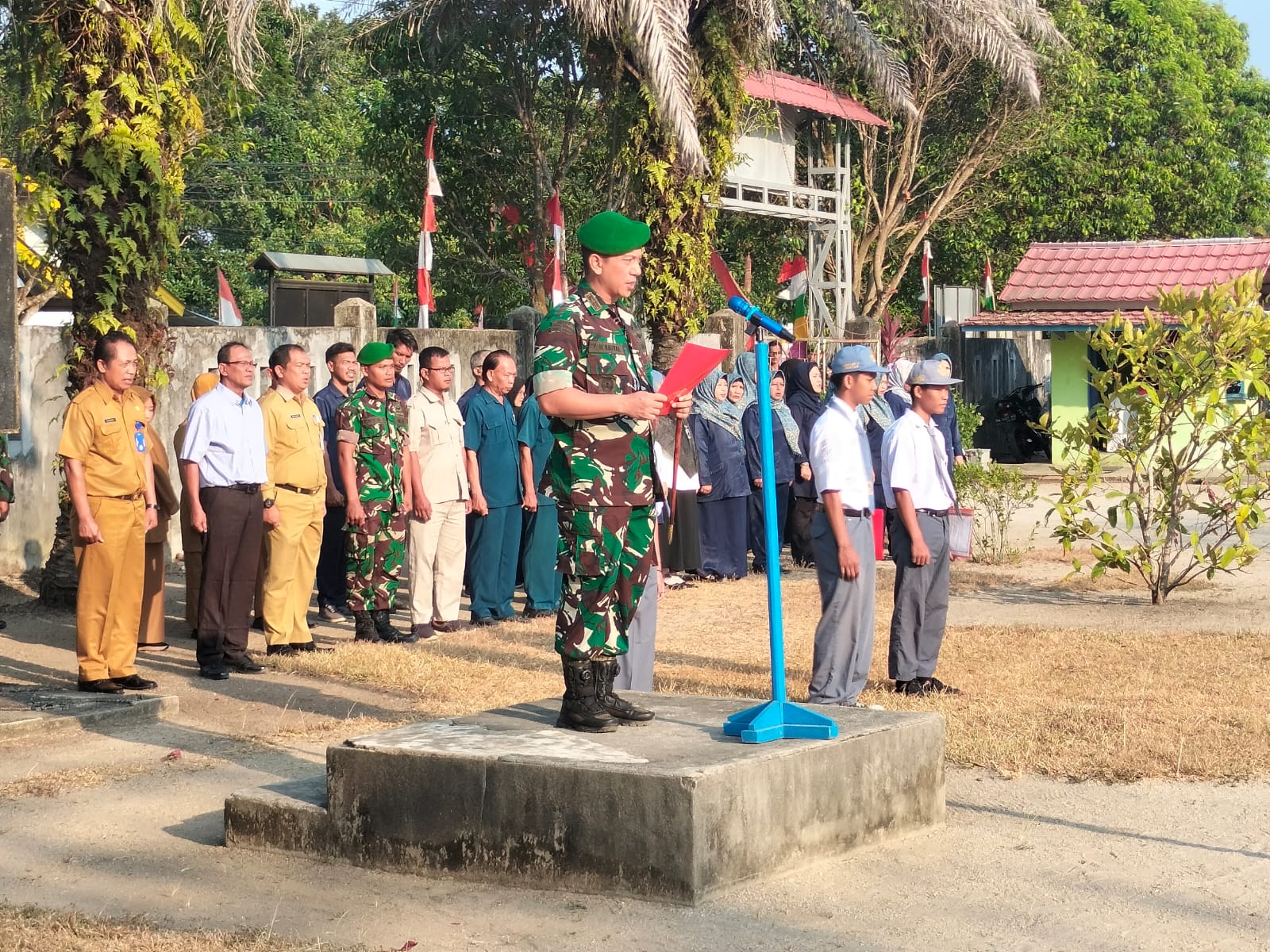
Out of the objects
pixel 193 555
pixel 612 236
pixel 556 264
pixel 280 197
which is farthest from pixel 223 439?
pixel 280 197

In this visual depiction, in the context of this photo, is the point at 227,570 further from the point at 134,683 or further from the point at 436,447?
the point at 436,447

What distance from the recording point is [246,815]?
5.84 m

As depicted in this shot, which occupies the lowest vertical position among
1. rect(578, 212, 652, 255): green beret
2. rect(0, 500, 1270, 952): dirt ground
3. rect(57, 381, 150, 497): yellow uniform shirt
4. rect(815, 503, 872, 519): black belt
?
rect(0, 500, 1270, 952): dirt ground

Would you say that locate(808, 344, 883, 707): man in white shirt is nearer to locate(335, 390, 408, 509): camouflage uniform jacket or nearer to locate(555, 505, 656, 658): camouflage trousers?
locate(555, 505, 656, 658): camouflage trousers

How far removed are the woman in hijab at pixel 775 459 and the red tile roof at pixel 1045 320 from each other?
11265 mm

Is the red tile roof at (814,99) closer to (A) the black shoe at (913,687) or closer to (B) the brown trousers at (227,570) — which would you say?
(B) the brown trousers at (227,570)

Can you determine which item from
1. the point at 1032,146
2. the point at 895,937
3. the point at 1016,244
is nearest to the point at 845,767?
the point at 895,937

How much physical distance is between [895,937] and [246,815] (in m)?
2.45

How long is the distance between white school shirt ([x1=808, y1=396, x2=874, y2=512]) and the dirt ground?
1.58 meters

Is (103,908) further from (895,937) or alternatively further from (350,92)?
(350,92)

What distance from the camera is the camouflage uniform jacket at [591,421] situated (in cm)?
565

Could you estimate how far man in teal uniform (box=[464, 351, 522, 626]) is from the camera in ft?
37.5

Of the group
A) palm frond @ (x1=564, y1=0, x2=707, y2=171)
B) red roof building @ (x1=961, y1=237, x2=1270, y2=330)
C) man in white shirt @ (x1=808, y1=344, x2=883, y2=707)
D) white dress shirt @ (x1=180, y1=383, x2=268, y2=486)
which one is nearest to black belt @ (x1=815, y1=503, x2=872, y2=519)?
man in white shirt @ (x1=808, y1=344, x2=883, y2=707)

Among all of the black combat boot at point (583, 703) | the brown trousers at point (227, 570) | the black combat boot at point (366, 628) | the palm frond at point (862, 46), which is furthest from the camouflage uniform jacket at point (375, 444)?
the palm frond at point (862, 46)
